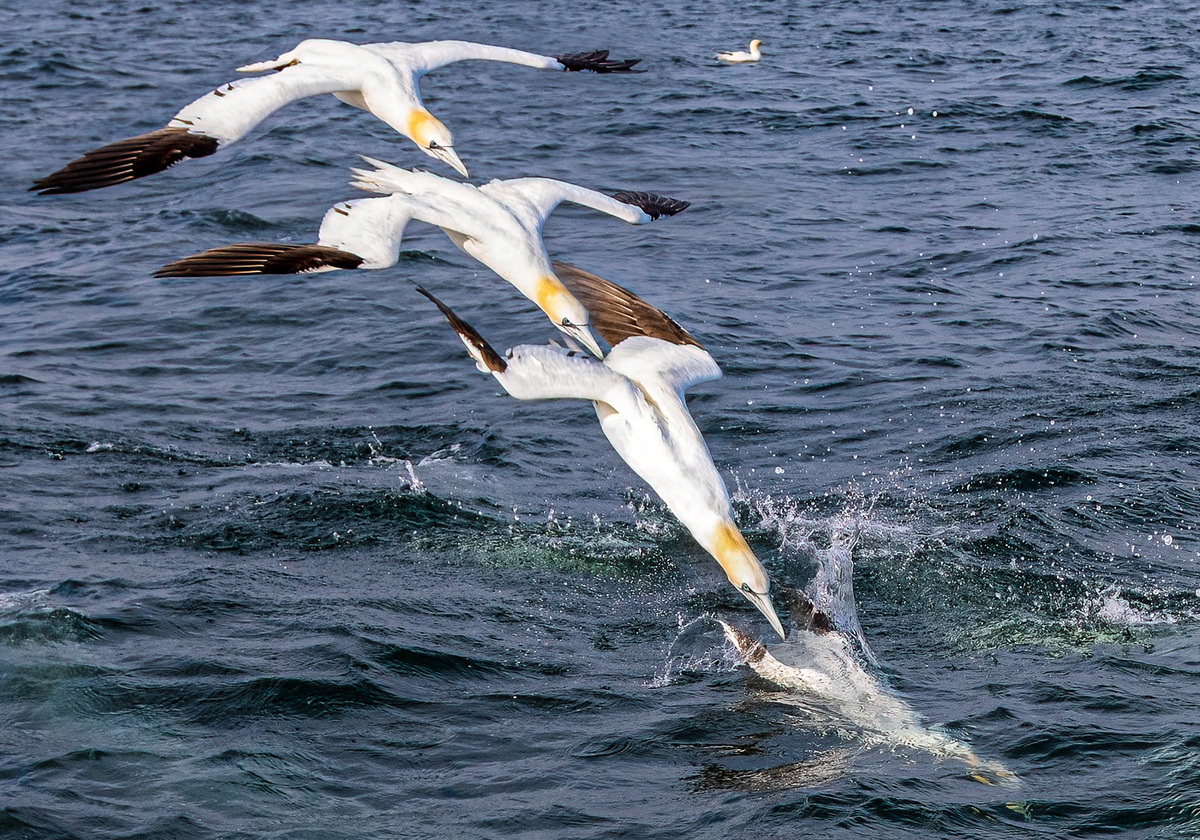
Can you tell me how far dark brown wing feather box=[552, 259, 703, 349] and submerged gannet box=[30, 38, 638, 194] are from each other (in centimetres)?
131

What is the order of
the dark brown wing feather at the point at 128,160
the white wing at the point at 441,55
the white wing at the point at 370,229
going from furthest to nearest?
the white wing at the point at 441,55
the white wing at the point at 370,229
the dark brown wing feather at the point at 128,160

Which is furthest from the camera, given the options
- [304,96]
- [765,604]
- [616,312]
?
[616,312]

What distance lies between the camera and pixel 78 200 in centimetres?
2011

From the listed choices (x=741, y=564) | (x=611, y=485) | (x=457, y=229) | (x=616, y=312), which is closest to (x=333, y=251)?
(x=457, y=229)

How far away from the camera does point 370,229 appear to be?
894 centimetres

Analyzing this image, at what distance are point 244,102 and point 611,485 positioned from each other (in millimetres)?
4883

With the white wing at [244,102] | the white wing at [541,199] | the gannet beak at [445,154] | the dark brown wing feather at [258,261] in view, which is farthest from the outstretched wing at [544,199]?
the dark brown wing feather at [258,261]

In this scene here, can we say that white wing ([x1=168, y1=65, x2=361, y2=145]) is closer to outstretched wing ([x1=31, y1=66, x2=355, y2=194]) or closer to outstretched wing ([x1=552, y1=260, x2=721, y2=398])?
outstretched wing ([x1=31, y1=66, x2=355, y2=194])

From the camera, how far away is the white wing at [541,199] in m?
10.2

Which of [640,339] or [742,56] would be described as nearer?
[640,339]

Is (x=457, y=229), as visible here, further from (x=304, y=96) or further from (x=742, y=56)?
(x=742, y=56)

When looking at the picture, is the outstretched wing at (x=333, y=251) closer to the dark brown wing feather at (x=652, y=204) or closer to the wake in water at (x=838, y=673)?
the dark brown wing feather at (x=652, y=204)

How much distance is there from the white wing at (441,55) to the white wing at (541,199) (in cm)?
100

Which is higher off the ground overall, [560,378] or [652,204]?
[652,204]
